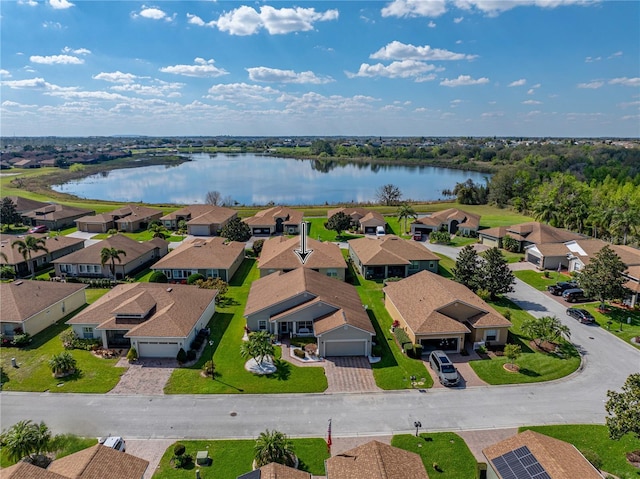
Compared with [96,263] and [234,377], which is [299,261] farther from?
[96,263]

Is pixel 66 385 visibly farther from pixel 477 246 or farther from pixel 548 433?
pixel 477 246

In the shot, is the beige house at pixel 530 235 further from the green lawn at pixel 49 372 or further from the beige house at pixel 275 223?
the green lawn at pixel 49 372

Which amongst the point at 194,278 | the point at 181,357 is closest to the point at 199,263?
the point at 194,278

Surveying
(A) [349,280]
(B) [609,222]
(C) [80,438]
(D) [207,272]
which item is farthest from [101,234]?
(B) [609,222]

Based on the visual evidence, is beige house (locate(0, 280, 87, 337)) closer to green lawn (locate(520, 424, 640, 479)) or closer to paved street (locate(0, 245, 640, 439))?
paved street (locate(0, 245, 640, 439))

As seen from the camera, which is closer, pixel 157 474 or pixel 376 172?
pixel 157 474

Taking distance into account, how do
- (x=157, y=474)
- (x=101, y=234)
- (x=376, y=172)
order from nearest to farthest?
1. (x=157, y=474)
2. (x=101, y=234)
3. (x=376, y=172)

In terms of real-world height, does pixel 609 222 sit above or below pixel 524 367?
above

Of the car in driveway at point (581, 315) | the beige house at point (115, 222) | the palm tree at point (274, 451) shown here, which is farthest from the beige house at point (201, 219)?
the palm tree at point (274, 451)
